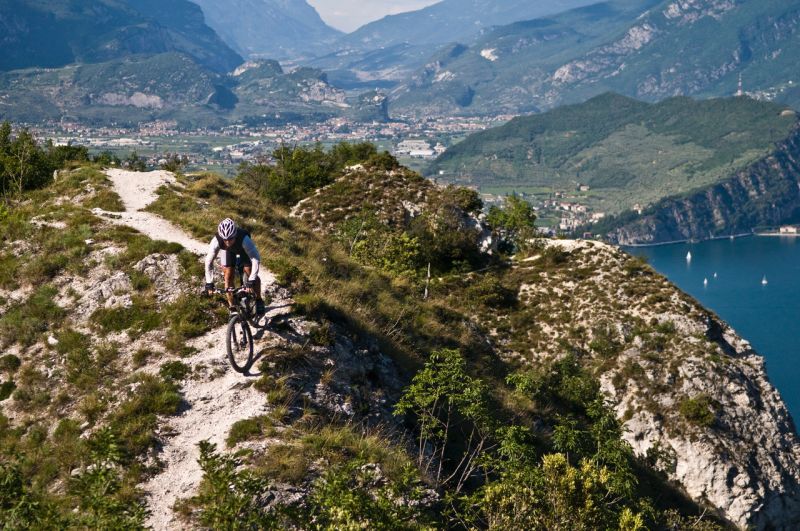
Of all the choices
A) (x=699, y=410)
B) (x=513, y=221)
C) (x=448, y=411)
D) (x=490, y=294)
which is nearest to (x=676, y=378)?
(x=699, y=410)

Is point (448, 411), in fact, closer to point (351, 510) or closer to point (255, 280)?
point (255, 280)

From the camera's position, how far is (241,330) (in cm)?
1608

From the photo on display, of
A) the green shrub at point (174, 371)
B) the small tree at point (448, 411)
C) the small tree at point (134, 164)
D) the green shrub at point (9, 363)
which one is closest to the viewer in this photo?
the small tree at point (448, 411)

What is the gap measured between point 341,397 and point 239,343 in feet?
10.6

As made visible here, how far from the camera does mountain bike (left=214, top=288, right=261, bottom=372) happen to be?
1505 centimetres

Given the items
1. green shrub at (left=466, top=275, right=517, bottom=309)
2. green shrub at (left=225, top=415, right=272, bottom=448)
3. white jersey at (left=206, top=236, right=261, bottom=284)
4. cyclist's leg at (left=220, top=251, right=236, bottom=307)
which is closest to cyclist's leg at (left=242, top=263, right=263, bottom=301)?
white jersey at (left=206, top=236, right=261, bottom=284)

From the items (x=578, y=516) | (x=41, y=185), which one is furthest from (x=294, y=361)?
(x=41, y=185)

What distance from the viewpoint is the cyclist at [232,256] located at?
1489 centimetres

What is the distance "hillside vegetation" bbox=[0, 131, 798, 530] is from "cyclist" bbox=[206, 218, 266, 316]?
2.39 meters

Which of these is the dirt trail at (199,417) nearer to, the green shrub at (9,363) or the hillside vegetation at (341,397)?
the hillside vegetation at (341,397)

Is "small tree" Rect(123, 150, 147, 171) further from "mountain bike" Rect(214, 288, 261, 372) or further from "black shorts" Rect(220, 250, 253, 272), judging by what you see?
"black shorts" Rect(220, 250, 253, 272)

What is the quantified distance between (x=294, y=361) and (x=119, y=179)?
73.7ft

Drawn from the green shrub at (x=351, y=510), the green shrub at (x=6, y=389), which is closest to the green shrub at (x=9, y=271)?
the green shrub at (x=6, y=389)

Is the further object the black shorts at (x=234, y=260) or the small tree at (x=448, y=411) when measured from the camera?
the black shorts at (x=234, y=260)
